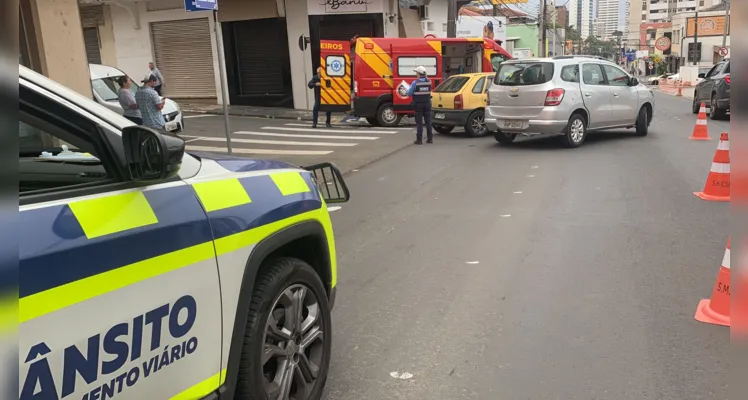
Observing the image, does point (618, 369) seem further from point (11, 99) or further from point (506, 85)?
point (506, 85)

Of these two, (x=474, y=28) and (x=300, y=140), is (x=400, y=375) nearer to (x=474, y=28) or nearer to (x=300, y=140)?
(x=300, y=140)

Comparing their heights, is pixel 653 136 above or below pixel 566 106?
below

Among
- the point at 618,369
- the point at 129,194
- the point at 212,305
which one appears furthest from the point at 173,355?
the point at 618,369

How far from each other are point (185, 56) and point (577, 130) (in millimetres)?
16750

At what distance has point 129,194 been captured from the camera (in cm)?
211

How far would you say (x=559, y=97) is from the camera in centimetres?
1202

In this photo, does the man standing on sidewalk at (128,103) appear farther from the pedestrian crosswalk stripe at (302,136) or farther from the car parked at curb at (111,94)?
the pedestrian crosswalk stripe at (302,136)

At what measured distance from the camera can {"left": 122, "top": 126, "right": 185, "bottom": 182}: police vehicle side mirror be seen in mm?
2074

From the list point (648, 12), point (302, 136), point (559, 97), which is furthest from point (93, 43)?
point (648, 12)

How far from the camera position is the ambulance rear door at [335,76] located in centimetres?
1805

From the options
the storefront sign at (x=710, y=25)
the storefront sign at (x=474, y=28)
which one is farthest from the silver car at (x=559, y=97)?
the storefront sign at (x=710, y=25)

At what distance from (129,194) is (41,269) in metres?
0.47

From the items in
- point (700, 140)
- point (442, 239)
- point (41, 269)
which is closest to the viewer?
point (41, 269)

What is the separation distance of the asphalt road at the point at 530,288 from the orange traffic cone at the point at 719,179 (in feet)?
0.64
